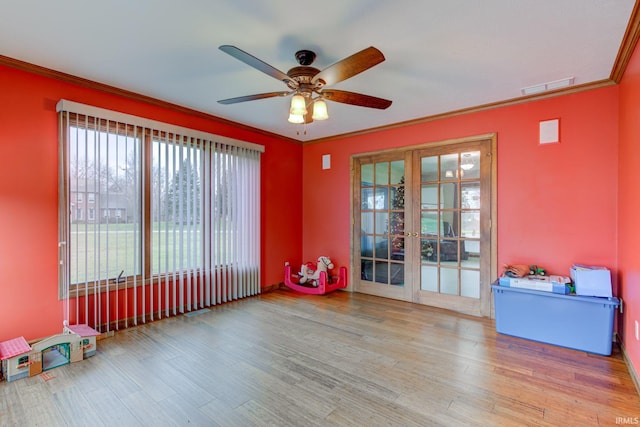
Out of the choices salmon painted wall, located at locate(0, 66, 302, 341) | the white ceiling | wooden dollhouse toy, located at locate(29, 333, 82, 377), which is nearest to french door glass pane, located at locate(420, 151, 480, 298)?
the white ceiling

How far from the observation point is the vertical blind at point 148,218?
2963 millimetres

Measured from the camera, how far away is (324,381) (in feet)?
7.55

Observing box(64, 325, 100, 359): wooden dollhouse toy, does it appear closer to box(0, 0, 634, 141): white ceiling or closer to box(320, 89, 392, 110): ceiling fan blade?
box(0, 0, 634, 141): white ceiling

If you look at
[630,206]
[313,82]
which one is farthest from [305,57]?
[630,206]

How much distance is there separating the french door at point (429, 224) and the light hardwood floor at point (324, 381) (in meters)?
0.73

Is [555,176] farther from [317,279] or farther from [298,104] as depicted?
[317,279]

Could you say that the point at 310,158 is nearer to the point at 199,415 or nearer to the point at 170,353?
the point at 170,353

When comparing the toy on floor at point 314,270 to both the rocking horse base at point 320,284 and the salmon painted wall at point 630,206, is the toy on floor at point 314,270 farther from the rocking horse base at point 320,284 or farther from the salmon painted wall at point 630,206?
the salmon painted wall at point 630,206

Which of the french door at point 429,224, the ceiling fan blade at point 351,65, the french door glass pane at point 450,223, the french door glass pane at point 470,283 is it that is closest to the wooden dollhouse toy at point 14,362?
the ceiling fan blade at point 351,65

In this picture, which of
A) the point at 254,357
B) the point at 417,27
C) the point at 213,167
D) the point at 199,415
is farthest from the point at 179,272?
the point at 417,27

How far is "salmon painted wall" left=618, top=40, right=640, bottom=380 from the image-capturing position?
2.24 metres

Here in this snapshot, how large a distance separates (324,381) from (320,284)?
2378mm

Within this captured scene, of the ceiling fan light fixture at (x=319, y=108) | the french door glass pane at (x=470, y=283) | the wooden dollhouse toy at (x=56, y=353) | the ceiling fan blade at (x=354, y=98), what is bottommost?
the wooden dollhouse toy at (x=56, y=353)

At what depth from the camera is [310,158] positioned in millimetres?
5438
